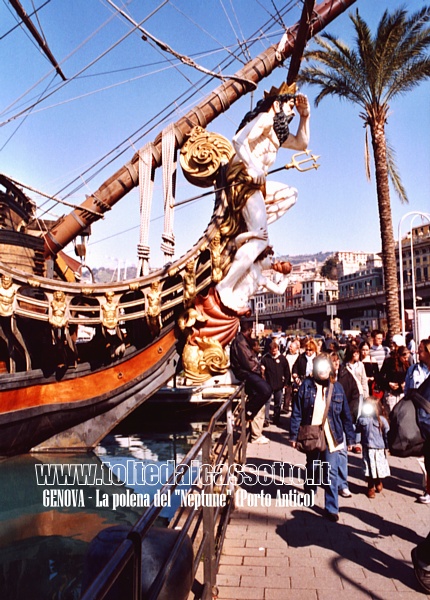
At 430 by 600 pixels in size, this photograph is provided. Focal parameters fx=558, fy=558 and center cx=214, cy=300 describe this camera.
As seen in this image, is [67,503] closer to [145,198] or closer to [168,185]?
[145,198]

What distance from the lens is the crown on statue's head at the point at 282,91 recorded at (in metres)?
9.41

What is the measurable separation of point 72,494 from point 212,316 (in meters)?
3.46

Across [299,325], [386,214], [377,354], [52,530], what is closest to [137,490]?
[52,530]

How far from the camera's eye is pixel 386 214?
15.8m

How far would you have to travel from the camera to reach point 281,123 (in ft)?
30.8

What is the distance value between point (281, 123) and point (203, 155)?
4.66 ft

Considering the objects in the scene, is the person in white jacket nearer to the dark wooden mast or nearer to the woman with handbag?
the woman with handbag

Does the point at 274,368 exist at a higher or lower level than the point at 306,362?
lower

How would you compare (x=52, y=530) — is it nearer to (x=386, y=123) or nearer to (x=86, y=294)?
(x=86, y=294)

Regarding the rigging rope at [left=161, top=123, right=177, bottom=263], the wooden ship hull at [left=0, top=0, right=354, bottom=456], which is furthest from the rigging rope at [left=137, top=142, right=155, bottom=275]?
the wooden ship hull at [left=0, top=0, right=354, bottom=456]

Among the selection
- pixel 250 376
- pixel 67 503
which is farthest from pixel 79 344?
pixel 250 376

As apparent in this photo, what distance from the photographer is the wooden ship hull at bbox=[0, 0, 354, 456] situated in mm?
8258

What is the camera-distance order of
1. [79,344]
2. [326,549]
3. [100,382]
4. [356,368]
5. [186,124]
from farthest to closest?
[186,124] < [79,344] < [100,382] < [356,368] < [326,549]

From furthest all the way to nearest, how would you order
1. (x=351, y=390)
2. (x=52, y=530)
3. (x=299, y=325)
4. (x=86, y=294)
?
(x=299, y=325), (x=86, y=294), (x=351, y=390), (x=52, y=530)
